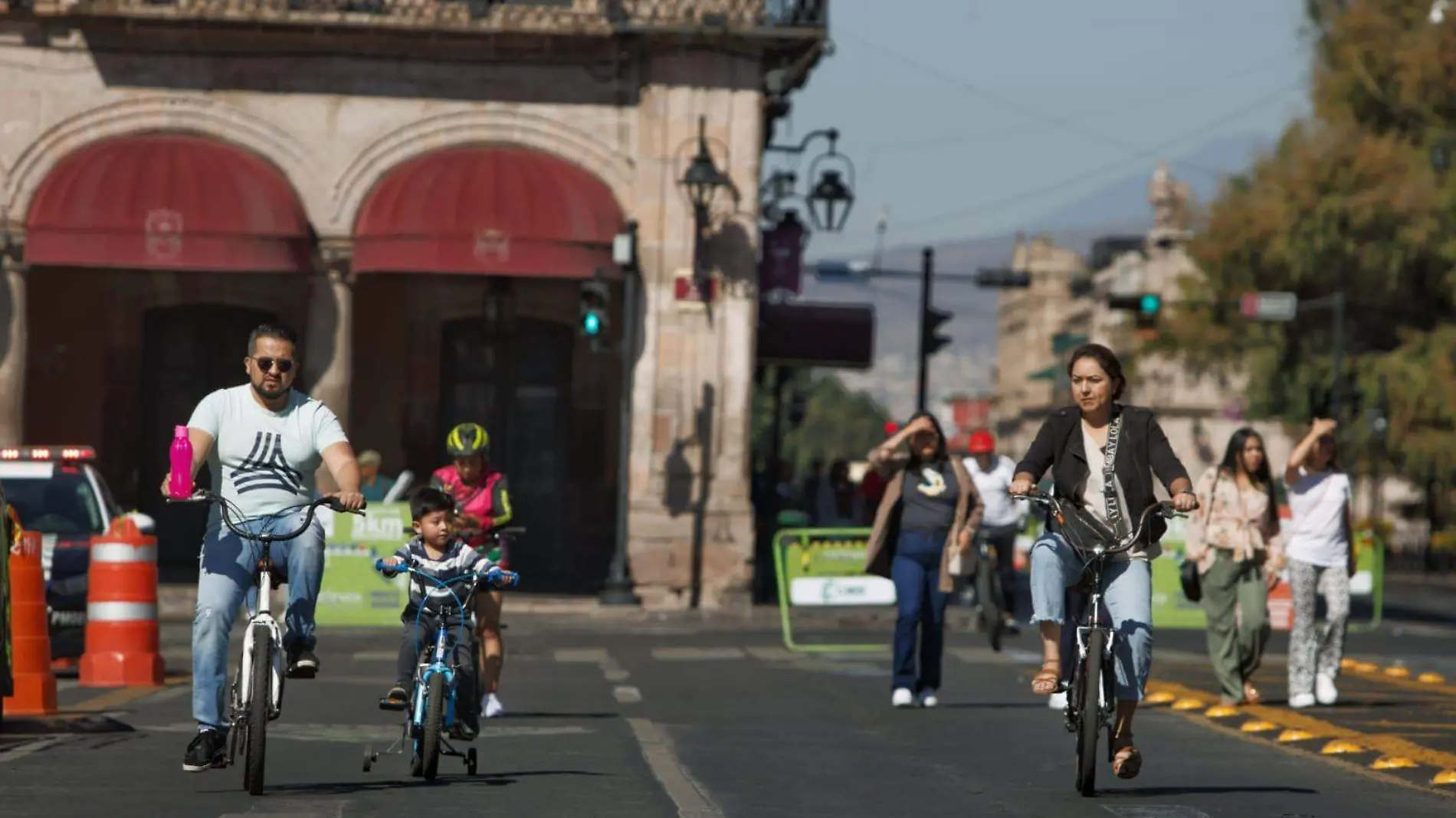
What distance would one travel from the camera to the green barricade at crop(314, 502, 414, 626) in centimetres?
2486

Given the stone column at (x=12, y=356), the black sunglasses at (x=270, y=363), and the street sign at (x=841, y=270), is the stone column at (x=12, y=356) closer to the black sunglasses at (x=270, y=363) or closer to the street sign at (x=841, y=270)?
the black sunglasses at (x=270, y=363)

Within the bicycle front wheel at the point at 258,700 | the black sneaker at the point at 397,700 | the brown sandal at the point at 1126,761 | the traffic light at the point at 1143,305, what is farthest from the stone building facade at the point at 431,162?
the brown sandal at the point at 1126,761

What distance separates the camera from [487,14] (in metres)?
30.2

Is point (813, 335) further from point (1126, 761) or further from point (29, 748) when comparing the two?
point (1126, 761)

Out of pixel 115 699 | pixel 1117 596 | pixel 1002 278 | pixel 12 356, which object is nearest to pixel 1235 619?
pixel 1117 596

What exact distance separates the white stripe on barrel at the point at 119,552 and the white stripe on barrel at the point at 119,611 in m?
→ 0.30

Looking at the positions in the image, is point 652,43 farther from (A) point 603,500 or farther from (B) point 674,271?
(A) point 603,500

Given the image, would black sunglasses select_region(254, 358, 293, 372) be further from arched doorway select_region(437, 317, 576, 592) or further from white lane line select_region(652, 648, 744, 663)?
arched doorway select_region(437, 317, 576, 592)

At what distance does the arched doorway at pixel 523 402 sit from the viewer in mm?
33906

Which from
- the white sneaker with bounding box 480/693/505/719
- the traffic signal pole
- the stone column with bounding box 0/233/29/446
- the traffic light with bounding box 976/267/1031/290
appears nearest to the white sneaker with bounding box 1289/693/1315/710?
the white sneaker with bounding box 480/693/505/719

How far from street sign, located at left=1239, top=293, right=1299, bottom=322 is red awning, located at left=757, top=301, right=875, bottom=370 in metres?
11.7

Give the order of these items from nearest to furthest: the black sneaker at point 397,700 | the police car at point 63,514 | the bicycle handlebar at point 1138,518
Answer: the bicycle handlebar at point 1138,518 → the black sneaker at point 397,700 → the police car at point 63,514

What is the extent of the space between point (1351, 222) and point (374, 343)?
911 inches

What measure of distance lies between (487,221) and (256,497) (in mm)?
18441
